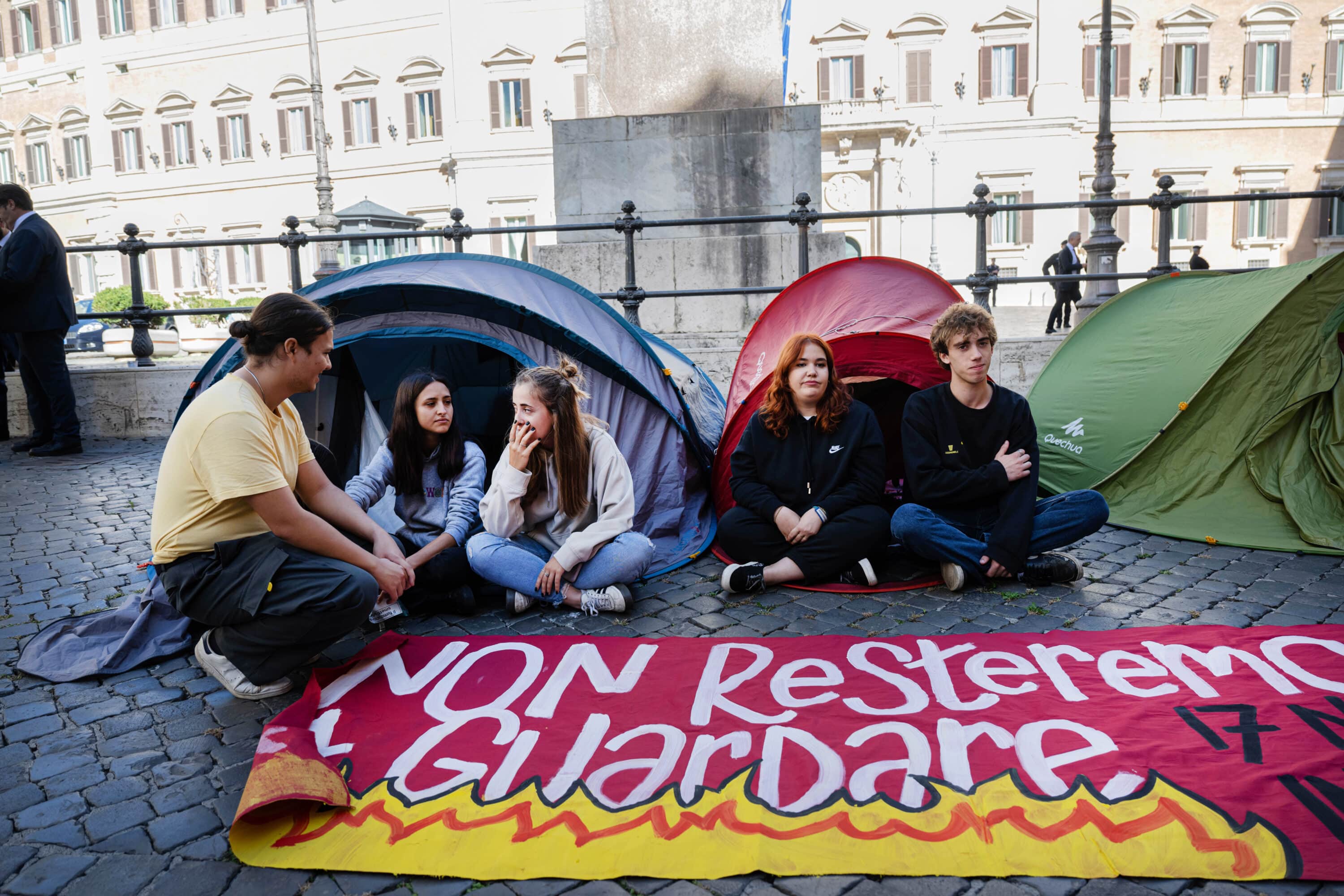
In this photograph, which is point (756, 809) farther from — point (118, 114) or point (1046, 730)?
point (118, 114)

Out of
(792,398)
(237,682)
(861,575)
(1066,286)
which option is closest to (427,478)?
(237,682)

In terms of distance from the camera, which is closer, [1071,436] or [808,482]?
[808,482]

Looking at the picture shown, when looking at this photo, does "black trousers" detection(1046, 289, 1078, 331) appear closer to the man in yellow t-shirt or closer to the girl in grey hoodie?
the girl in grey hoodie

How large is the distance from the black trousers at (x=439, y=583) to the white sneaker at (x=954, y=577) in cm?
194

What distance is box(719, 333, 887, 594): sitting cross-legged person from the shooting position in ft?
12.5

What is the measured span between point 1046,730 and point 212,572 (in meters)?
2.49

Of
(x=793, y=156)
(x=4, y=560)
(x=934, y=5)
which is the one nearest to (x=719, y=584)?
(x=4, y=560)

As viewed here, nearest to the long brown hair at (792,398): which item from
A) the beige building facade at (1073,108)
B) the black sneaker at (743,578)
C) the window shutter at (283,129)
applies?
the black sneaker at (743,578)

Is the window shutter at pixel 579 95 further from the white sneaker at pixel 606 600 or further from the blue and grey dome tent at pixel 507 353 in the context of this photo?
the white sneaker at pixel 606 600

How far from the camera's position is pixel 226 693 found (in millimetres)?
2955

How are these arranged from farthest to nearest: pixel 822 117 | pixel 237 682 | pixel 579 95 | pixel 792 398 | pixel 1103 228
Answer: pixel 579 95 → pixel 822 117 → pixel 1103 228 → pixel 792 398 → pixel 237 682

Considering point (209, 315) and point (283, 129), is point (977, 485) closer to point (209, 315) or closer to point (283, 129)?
point (209, 315)

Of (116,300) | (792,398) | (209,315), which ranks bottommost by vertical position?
(792,398)

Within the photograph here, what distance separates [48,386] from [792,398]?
6.06 m
